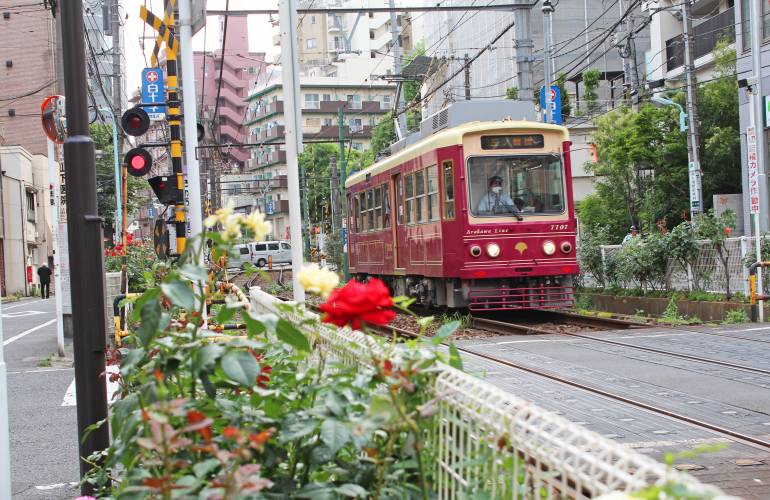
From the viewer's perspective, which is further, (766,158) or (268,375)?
(766,158)

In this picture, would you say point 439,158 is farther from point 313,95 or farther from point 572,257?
point 313,95

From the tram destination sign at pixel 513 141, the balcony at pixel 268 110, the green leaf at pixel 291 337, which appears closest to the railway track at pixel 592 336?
the tram destination sign at pixel 513 141

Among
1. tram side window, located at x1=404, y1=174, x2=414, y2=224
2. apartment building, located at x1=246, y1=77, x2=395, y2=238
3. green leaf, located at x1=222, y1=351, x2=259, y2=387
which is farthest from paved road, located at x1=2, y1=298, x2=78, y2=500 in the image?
apartment building, located at x1=246, y1=77, x2=395, y2=238

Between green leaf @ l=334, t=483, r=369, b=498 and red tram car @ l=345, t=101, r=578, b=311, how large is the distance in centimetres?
1241

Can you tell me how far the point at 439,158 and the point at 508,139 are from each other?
3.66 ft

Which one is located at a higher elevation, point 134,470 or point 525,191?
point 525,191

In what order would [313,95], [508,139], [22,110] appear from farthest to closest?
1. [313,95]
2. [22,110]
3. [508,139]

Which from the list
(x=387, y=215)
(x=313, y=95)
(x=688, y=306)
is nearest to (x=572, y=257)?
(x=688, y=306)

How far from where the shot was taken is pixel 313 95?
8975 centimetres

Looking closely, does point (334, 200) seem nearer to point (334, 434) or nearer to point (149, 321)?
point (149, 321)

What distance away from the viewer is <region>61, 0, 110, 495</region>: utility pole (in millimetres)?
4184

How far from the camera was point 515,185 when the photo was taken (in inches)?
594

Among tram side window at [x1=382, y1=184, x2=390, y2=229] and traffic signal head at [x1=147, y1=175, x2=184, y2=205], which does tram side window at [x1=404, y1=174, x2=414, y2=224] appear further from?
traffic signal head at [x1=147, y1=175, x2=184, y2=205]

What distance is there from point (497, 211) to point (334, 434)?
41.9ft
